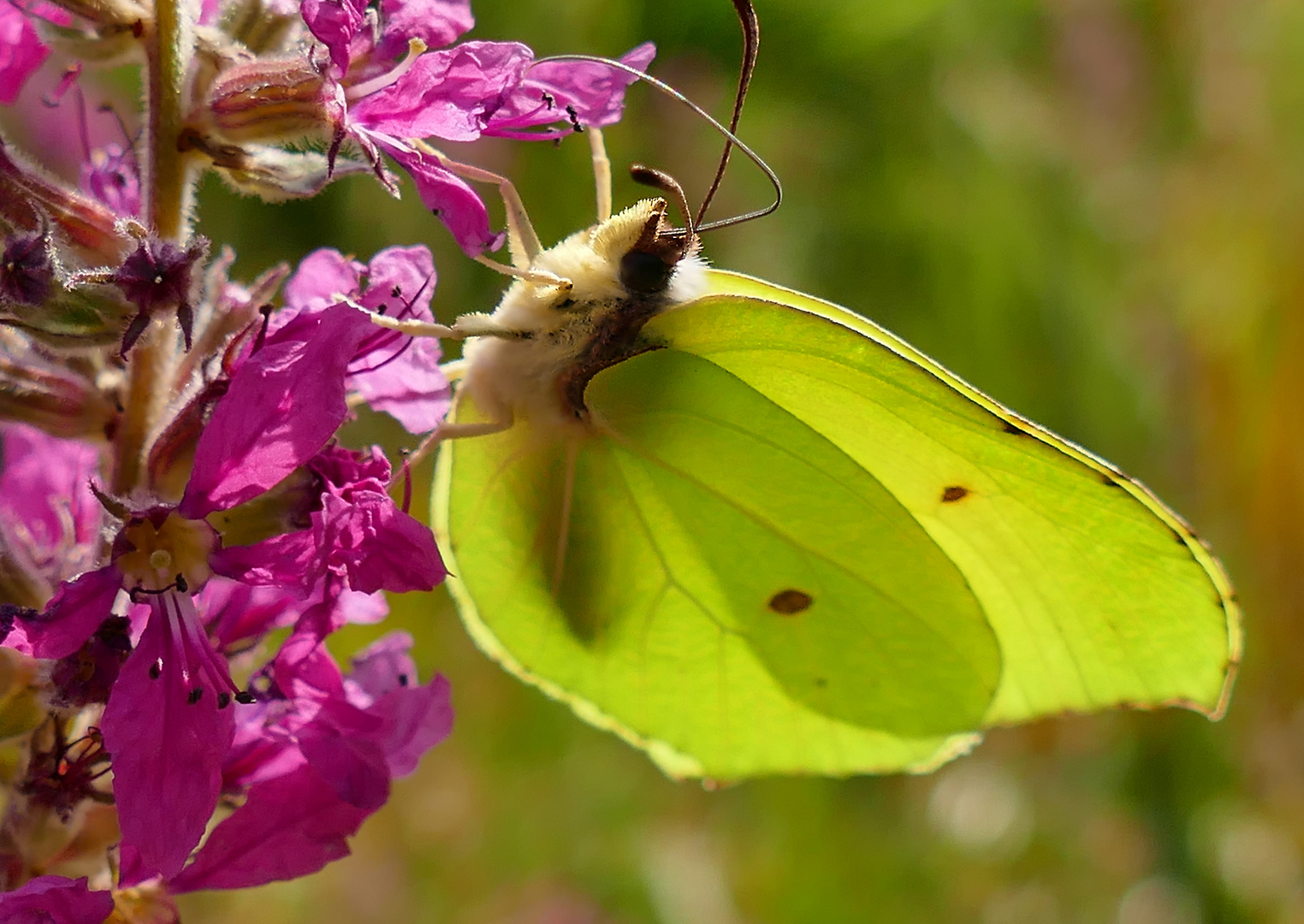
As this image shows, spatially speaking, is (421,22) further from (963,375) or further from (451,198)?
(963,375)

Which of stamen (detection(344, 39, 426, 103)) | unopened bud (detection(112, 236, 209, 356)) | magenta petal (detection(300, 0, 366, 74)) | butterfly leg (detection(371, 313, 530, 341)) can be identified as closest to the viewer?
unopened bud (detection(112, 236, 209, 356))

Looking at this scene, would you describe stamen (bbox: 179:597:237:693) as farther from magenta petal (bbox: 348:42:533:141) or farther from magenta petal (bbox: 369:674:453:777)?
magenta petal (bbox: 348:42:533:141)

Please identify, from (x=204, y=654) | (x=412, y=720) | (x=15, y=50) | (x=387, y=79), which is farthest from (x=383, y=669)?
(x=15, y=50)

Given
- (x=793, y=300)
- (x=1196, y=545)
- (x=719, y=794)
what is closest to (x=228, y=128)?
(x=793, y=300)

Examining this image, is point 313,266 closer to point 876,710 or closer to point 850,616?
point 850,616

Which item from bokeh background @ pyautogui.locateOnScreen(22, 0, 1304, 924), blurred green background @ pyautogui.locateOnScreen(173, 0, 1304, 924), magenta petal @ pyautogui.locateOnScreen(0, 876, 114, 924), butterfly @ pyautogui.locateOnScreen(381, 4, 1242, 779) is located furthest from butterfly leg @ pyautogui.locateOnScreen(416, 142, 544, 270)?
bokeh background @ pyautogui.locateOnScreen(22, 0, 1304, 924)

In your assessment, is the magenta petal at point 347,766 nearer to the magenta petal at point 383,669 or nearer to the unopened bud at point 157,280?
the magenta petal at point 383,669

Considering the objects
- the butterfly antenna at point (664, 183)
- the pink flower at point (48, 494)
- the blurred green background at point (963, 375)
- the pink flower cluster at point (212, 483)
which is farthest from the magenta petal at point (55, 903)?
the blurred green background at point (963, 375)
